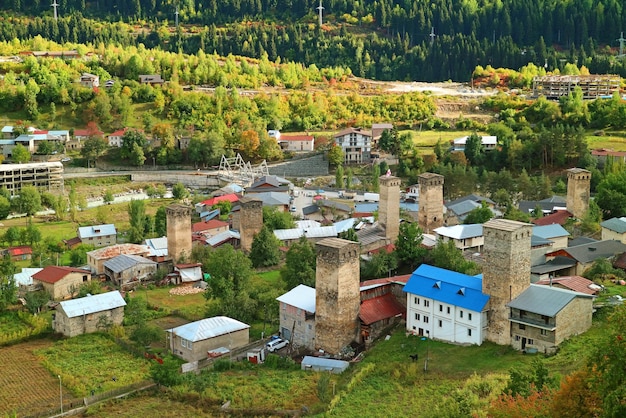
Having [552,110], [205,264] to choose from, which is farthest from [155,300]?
[552,110]

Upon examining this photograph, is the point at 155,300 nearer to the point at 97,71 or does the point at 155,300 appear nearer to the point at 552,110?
the point at 552,110

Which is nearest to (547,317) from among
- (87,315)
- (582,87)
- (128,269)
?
(87,315)

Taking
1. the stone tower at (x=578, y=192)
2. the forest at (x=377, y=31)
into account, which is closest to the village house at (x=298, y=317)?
the stone tower at (x=578, y=192)

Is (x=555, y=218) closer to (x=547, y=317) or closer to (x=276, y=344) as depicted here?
(x=547, y=317)

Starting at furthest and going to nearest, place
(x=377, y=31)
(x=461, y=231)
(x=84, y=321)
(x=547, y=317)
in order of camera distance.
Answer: (x=377, y=31) → (x=461, y=231) → (x=84, y=321) → (x=547, y=317)

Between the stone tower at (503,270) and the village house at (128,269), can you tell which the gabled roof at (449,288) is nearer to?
the stone tower at (503,270)

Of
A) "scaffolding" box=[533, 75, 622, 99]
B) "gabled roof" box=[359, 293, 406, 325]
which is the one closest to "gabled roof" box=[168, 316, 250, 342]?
"gabled roof" box=[359, 293, 406, 325]

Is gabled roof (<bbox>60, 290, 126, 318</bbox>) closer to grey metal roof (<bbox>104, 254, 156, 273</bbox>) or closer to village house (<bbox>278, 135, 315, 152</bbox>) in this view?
grey metal roof (<bbox>104, 254, 156, 273</bbox>)
